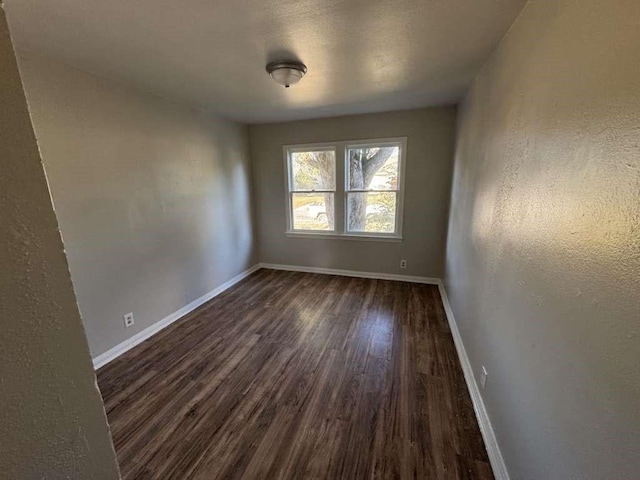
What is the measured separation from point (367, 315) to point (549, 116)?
8.00 feet

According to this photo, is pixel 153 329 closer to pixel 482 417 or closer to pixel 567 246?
pixel 482 417

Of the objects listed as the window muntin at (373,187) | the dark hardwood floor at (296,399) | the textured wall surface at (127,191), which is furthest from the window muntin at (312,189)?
the dark hardwood floor at (296,399)

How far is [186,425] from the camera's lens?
1.72 metres

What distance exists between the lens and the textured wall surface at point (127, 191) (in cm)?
199

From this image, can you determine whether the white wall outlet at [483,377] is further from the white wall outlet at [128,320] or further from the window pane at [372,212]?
the white wall outlet at [128,320]

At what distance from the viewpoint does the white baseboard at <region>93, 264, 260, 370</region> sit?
2330 millimetres

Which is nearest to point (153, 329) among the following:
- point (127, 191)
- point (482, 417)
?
point (127, 191)

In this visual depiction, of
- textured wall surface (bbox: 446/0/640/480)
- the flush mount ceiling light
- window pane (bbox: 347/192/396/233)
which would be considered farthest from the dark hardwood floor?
the flush mount ceiling light

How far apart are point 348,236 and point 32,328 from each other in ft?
12.5

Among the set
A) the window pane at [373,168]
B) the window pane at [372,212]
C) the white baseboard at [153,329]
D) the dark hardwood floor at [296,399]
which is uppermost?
the window pane at [373,168]

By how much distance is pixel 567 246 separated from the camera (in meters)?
0.93

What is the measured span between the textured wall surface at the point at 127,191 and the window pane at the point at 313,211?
46.2 inches

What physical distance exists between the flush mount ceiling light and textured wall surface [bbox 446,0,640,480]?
1332 millimetres

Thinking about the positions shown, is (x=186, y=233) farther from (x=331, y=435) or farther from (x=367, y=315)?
(x=331, y=435)
